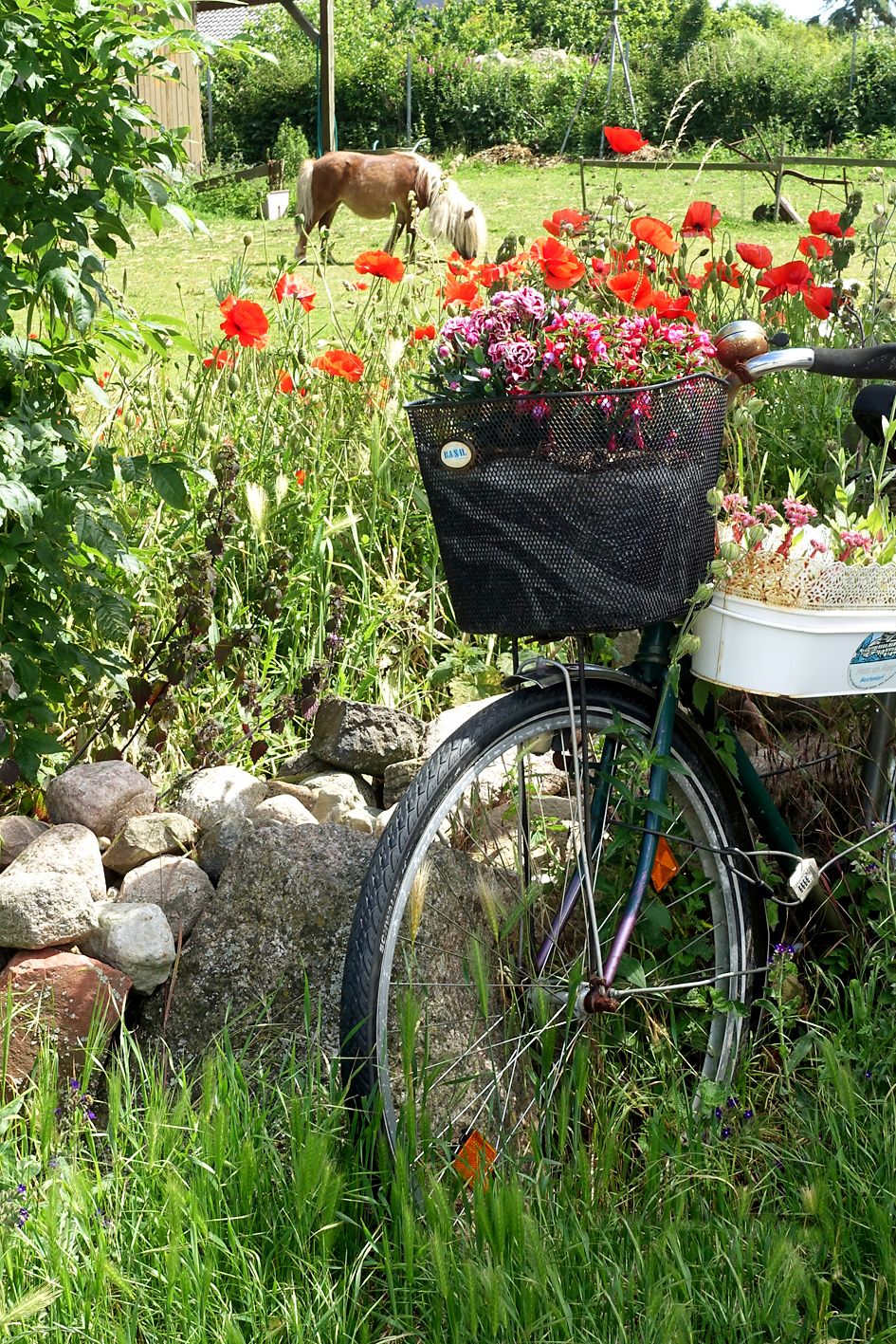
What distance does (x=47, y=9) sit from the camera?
91.4 inches

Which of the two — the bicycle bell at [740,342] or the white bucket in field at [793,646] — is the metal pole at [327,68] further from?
the white bucket in field at [793,646]

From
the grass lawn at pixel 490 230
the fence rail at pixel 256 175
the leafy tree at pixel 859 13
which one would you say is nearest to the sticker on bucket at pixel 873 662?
the fence rail at pixel 256 175

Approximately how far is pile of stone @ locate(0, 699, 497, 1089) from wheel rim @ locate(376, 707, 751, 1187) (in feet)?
0.70

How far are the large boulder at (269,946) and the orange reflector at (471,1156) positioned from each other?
382 millimetres

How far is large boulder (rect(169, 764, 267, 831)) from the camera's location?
276 cm

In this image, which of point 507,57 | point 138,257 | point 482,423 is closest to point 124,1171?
point 482,423

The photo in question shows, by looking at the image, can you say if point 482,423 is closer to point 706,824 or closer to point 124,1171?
point 706,824

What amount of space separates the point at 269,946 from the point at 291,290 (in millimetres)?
2165

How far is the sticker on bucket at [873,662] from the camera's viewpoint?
78.9 inches

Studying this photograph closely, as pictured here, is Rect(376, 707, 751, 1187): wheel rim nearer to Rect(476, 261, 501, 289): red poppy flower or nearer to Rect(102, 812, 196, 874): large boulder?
Rect(102, 812, 196, 874): large boulder

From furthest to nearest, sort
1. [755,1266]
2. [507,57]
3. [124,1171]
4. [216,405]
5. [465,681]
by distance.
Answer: [507,57] → [216,405] → [465,681] → [124,1171] → [755,1266]

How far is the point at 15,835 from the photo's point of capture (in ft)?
8.76

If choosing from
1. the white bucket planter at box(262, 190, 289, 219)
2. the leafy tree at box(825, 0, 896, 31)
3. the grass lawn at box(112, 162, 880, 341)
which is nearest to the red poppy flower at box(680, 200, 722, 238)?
the grass lawn at box(112, 162, 880, 341)

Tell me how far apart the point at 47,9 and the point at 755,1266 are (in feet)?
7.45
